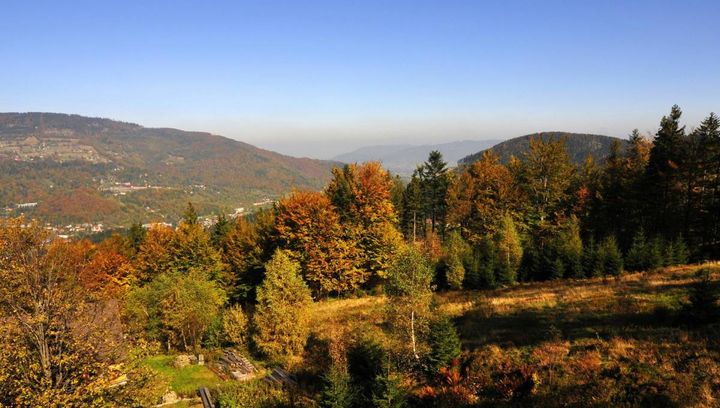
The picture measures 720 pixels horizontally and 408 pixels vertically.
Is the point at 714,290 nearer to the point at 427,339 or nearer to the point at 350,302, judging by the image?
the point at 427,339

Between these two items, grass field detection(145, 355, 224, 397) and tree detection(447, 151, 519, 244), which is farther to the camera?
tree detection(447, 151, 519, 244)

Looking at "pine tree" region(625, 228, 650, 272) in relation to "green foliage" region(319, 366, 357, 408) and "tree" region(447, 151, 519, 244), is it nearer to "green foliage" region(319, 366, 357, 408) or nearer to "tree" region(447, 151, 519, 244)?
"tree" region(447, 151, 519, 244)

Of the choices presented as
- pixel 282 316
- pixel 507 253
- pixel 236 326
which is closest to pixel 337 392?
pixel 282 316

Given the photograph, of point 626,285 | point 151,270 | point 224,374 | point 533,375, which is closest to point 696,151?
point 626,285

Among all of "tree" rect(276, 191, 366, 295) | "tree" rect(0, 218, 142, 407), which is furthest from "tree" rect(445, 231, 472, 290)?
"tree" rect(0, 218, 142, 407)

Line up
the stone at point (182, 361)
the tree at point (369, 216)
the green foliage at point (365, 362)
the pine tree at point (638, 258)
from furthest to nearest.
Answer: the tree at point (369, 216)
the pine tree at point (638, 258)
the stone at point (182, 361)
the green foliage at point (365, 362)

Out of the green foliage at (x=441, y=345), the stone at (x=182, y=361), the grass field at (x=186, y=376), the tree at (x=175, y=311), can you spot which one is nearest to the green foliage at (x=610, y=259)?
the green foliage at (x=441, y=345)

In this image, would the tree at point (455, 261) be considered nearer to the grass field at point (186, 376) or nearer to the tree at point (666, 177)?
the tree at point (666, 177)
